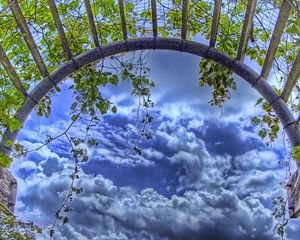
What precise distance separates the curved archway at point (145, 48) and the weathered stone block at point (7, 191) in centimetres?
20

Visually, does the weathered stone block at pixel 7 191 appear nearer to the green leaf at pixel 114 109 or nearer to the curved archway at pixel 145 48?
the curved archway at pixel 145 48

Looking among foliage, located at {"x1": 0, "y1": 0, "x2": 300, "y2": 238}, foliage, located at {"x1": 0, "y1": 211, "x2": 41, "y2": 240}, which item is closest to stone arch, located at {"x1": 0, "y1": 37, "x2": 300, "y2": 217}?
foliage, located at {"x1": 0, "y1": 0, "x2": 300, "y2": 238}

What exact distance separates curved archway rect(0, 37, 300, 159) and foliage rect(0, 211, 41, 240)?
2.21 m

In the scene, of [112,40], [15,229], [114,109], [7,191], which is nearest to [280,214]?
[114,109]

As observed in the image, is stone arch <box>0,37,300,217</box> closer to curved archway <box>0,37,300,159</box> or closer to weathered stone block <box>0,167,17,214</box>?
curved archway <box>0,37,300,159</box>

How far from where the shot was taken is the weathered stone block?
7.07 ft

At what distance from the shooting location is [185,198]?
744cm

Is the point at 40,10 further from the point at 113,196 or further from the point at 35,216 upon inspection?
the point at 113,196

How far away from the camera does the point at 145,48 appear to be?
2664mm

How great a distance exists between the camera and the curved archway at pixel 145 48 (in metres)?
2.51

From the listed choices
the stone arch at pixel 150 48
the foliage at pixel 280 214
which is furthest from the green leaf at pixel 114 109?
the foliage at pixel 280 214

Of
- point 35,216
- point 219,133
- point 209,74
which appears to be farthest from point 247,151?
point 209,74

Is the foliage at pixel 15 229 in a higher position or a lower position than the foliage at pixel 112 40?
lower

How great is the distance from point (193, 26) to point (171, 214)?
16.2ft
